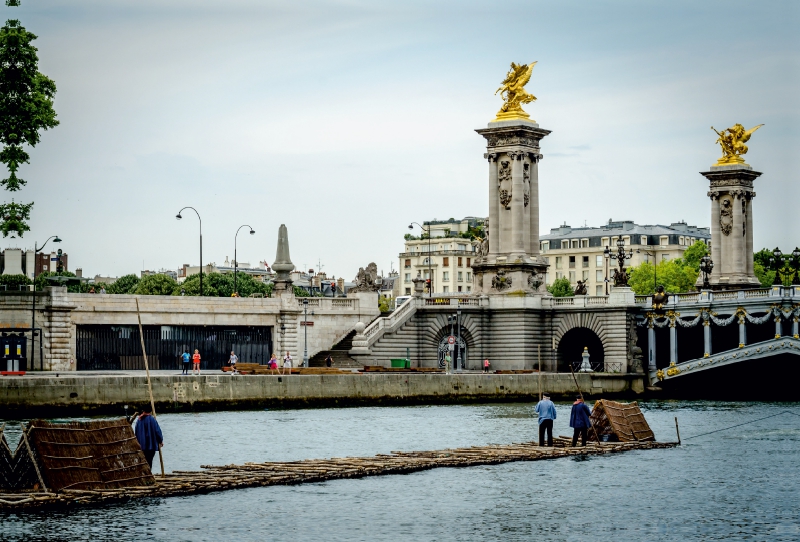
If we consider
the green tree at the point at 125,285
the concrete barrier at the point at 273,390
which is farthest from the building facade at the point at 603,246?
the concrete barrier at the point at 273,390

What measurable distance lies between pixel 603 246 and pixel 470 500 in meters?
148

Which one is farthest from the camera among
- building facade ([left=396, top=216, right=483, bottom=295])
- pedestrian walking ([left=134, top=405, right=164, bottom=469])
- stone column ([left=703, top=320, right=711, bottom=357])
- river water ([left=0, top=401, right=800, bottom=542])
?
building facade ([left=396, top=216, right=483, bottom=295])

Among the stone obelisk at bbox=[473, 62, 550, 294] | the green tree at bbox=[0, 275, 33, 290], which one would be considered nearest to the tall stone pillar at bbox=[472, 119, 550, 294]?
the stone obelisk at bbox=[473, 62, 550, 294]

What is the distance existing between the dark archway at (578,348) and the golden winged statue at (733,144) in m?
26.7

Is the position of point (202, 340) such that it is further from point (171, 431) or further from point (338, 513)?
point (338, 513)

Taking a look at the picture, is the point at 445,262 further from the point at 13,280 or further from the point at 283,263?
the point at 13,280

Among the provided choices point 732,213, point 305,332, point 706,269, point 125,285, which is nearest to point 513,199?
point 305,332

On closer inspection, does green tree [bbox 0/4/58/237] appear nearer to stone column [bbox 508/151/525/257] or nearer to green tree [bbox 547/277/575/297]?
stone column [bbox 508/151/525/257]

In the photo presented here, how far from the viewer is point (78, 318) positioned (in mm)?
83500

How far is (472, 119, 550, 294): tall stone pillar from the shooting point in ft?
329

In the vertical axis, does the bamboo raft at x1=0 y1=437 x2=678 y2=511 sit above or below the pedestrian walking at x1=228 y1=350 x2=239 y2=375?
below

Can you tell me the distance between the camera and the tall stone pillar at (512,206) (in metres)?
100

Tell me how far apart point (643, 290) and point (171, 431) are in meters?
103

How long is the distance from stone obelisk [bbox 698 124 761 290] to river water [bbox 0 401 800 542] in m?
62.2
